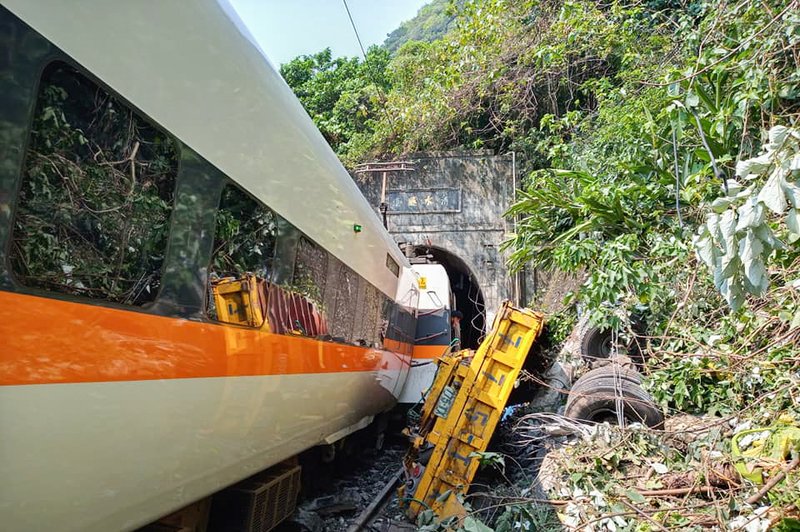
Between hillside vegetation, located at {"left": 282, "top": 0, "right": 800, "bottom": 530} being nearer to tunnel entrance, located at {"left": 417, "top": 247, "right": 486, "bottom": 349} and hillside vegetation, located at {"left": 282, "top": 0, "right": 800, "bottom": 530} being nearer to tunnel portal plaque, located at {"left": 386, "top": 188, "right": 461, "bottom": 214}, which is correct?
tunnel portal plaque, located at {"left": 386, "top": 188, "right": 461, "bottom": 214}

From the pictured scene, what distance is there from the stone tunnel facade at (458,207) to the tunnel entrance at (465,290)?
0.14 meters

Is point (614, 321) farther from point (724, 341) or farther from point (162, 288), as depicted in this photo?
point (162, 288)

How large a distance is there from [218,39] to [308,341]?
79.0 inches

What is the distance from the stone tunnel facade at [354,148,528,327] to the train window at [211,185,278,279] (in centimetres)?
1065

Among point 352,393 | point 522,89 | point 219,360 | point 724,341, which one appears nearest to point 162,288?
point 219,360

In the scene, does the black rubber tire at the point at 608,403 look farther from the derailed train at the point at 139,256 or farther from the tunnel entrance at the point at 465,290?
the tunnel entrance at the point at 465,290

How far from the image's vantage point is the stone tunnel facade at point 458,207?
45.0ft

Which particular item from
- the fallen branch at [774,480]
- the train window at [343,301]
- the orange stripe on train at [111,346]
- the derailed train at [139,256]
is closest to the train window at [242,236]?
the derailed train at [139,256]

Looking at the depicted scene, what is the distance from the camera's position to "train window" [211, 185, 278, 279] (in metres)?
2.58

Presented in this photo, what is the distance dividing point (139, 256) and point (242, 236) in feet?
2.56

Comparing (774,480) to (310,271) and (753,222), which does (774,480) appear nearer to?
(753,222)

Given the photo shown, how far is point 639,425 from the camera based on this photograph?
4.04 m

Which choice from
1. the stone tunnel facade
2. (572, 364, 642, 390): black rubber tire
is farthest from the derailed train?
the stone tunnel facade

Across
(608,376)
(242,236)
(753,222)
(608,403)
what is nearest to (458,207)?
(608,376)
